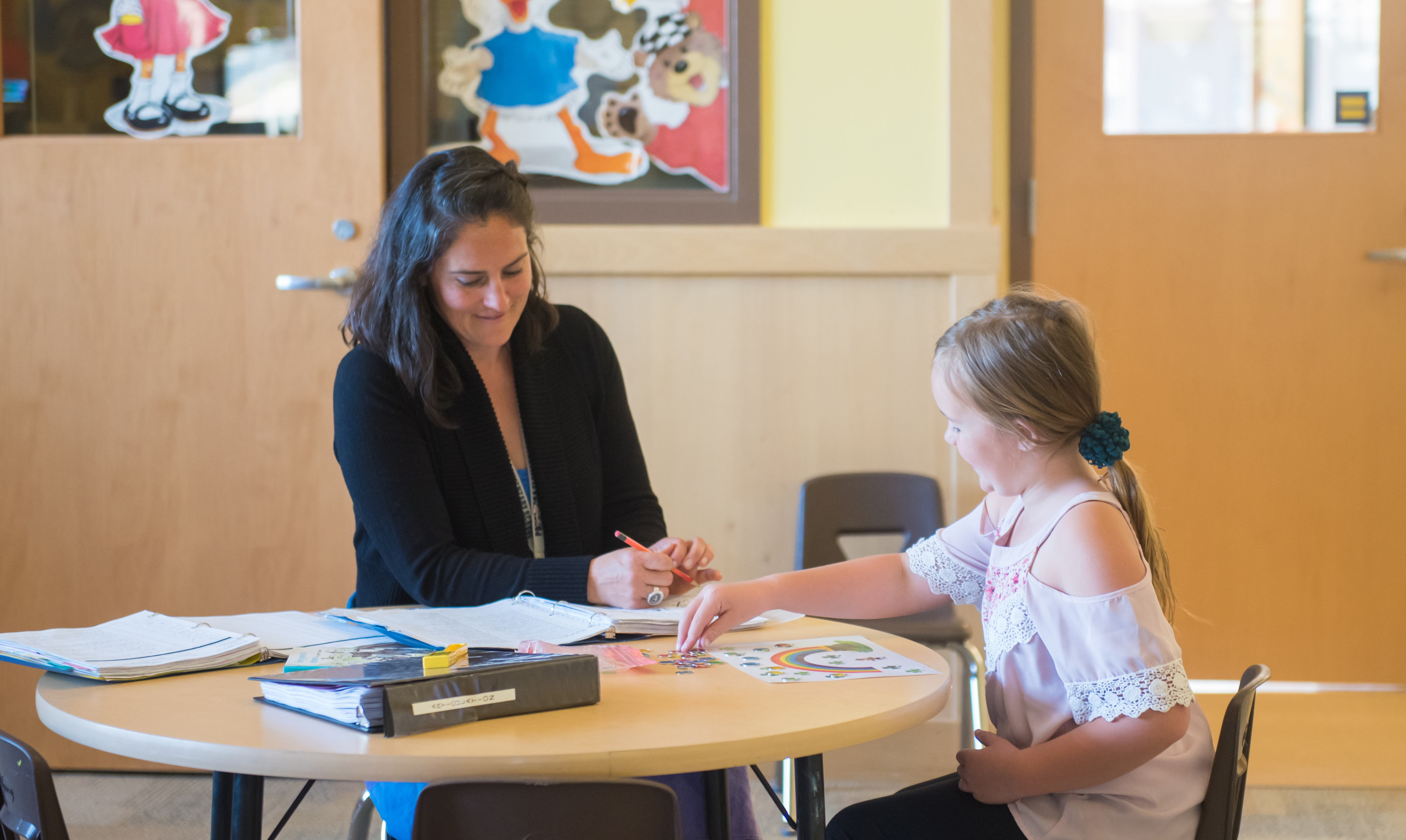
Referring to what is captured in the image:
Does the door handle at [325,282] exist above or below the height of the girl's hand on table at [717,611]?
above

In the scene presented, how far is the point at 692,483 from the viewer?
2.57 metres

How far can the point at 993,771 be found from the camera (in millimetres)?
1161

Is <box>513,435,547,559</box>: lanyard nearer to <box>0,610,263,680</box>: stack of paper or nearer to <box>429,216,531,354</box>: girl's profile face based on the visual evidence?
<box>429,216,531,354</box>: girl's profile face

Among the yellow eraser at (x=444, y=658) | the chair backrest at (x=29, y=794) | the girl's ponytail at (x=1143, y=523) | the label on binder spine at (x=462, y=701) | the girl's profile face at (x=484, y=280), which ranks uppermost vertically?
the girl's profile face at (x=484, y=280)

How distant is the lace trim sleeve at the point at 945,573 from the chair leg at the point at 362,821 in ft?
2.86

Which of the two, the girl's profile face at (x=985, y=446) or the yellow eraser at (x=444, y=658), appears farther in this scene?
the girl's profile face at (x=985, y=446)

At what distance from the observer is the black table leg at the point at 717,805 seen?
106 centimetres

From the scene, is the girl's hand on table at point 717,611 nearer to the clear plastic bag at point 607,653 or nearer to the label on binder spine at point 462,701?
the clear plastic bag at point 607,653

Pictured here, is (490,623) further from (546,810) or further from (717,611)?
(546,810)

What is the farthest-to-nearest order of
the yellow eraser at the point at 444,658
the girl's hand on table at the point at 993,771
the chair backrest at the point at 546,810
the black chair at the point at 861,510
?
the black chair at the point at 861,510 → the girl's hand on table at the point at 993,771 → the yellow eraser at the point at 444,658 → the chair backrest at the point at 546,810

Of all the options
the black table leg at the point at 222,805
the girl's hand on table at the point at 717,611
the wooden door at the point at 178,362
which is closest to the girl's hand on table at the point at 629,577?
the girl's hand on table at the point at 717,611

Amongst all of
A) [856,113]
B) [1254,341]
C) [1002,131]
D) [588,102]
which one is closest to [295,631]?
[588,102]

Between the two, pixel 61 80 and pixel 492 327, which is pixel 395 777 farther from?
pixel 61 80

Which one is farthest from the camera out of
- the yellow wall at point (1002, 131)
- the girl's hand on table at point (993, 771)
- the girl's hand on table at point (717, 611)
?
the yellow wall at point (1002, 131)
